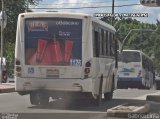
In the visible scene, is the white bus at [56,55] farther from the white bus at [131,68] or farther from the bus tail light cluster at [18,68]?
the white bus at [131,68]

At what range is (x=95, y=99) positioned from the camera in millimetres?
20766

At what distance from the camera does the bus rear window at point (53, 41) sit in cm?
1916

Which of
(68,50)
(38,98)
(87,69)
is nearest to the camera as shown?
(87,69)

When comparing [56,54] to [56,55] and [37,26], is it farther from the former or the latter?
[37,26]

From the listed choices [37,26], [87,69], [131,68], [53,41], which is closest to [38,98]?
[53,41]

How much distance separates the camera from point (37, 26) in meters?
19.4

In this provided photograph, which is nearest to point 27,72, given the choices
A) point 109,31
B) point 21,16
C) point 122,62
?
point 21,16

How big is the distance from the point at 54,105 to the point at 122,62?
23.2 m

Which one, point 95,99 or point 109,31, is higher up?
point 109,31

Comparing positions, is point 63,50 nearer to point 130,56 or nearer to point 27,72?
point 27,72

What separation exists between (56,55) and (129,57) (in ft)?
81.3

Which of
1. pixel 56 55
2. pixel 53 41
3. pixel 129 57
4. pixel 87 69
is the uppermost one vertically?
pixel 53 41

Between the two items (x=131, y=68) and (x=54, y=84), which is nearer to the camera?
(x=54, y=84)

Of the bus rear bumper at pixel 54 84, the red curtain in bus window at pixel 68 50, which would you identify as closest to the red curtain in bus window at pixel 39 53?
the bus rear bumper at pixel 54 84
